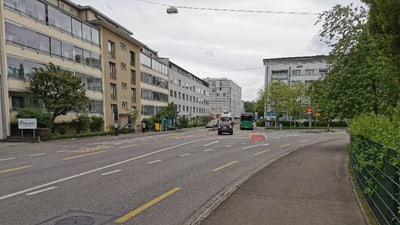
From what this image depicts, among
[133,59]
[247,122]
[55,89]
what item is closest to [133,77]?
[133,59]

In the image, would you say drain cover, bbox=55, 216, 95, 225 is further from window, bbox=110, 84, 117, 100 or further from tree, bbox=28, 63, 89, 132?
window, bbox=110, 84, 117, 100

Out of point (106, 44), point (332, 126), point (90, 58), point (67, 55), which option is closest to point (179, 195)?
point (67, 55)

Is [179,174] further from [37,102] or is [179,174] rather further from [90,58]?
[90,58]

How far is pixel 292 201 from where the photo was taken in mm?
6031

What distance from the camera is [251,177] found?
8539 mm

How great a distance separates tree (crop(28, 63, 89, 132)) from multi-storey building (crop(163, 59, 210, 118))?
40120 millimetres

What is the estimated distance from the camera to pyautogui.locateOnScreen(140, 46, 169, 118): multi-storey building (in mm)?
52375

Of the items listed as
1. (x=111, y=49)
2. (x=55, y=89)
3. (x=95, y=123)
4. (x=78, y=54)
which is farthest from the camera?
(x=111, y=49)

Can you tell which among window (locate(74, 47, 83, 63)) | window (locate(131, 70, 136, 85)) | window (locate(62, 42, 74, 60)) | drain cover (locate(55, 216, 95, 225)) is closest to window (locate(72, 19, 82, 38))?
window (locate(74, 47, 83, 63))

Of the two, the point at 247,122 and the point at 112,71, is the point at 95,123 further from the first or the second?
the point at 247,122

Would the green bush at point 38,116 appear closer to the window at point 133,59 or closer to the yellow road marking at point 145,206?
the yellow road marking at point 145,206

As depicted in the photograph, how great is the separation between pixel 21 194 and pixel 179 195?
12.1 ft

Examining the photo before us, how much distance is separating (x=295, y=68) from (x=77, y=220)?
80373 millimetres

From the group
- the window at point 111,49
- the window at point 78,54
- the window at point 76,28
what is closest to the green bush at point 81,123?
the window at point 78,54
